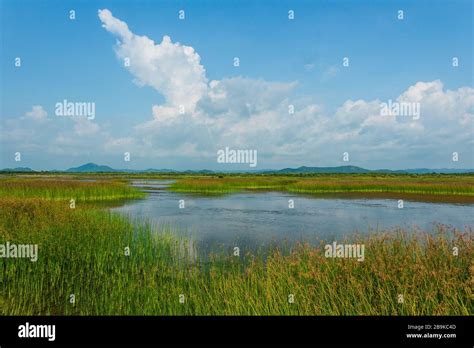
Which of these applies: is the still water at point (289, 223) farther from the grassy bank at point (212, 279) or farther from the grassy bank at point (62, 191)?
the grassy bank at point (62, 191)

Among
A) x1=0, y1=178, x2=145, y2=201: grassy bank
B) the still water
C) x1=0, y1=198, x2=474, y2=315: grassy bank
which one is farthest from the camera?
x1=0, y1=178, x2=145, y2=201: grassy bank

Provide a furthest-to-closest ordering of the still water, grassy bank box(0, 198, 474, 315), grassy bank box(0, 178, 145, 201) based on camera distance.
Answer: grassy bank box(0, 178, 145, 201)
the still water
grassy bank box(0, 198, 474, 315)

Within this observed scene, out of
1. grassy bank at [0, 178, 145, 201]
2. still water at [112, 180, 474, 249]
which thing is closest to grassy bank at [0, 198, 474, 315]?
still water at [112, 180, 474, 249]

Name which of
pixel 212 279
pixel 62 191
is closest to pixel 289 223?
pixel 212 279

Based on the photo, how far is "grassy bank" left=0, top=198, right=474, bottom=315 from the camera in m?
5.20

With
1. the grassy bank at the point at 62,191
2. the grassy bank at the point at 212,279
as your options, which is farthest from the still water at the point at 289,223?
the grassy bank at the point at 62,191

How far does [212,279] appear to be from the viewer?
23.3 ft

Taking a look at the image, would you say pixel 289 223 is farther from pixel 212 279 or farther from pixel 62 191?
pixel 62 191

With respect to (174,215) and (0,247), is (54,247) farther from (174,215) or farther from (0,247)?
(174,215)

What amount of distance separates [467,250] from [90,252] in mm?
9367

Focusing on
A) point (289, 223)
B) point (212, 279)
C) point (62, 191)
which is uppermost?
point (62, 191)

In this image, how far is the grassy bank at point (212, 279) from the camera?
5203 millimetres

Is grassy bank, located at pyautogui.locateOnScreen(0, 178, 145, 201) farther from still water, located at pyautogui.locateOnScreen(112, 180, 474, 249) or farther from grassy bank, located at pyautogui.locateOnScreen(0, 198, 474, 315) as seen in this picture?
grassy bank, located at pyautogui.locateOnScreen(0, 198, 474, 315)
